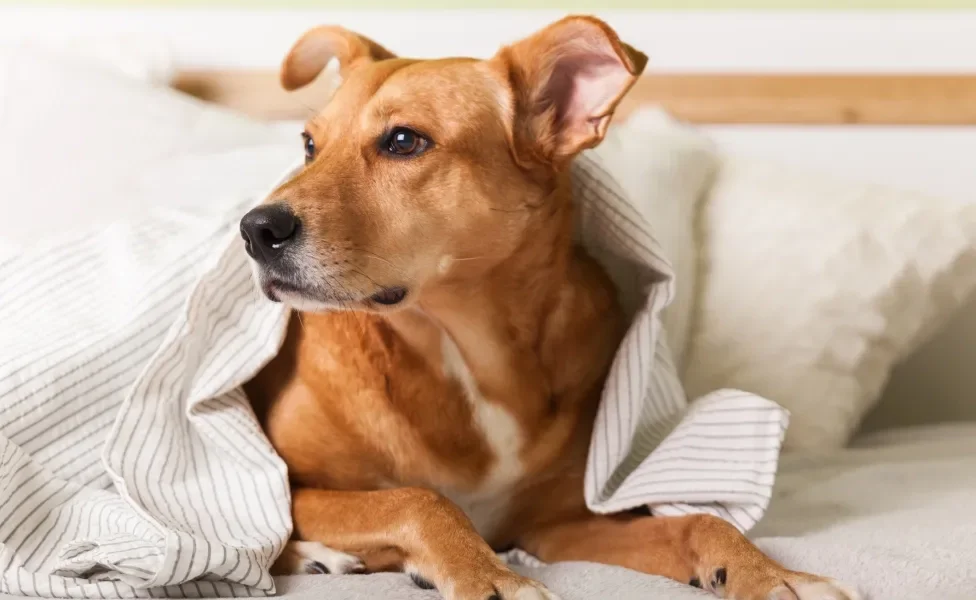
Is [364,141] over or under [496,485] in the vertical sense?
over

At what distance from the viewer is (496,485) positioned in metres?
1.27

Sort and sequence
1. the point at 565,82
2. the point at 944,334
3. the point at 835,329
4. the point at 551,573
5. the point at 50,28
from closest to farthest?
the point at 551,573
the point at 565,82
the point at 835,329
the point at 944,334
the point at 50,28

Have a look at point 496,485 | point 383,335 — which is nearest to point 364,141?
point 383,335

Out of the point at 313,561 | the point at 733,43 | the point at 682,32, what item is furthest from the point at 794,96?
the point at 313,561

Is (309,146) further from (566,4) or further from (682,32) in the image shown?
(682,32)

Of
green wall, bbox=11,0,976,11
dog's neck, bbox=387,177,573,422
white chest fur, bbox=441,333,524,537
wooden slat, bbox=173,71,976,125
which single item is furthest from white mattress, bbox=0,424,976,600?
green wall, bbox=11,0,976,11

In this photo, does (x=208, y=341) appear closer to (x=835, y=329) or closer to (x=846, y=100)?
(x=835, y=329)

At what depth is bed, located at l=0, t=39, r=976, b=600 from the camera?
104 centimetres

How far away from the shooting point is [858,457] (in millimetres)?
1620

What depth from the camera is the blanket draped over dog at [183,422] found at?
1.04 metres

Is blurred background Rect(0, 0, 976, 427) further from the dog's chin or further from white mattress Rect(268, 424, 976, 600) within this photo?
the dog's chin

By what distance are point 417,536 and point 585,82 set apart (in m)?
0.60

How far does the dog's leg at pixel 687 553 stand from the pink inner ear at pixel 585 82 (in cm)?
52

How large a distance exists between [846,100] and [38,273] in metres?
1.66
